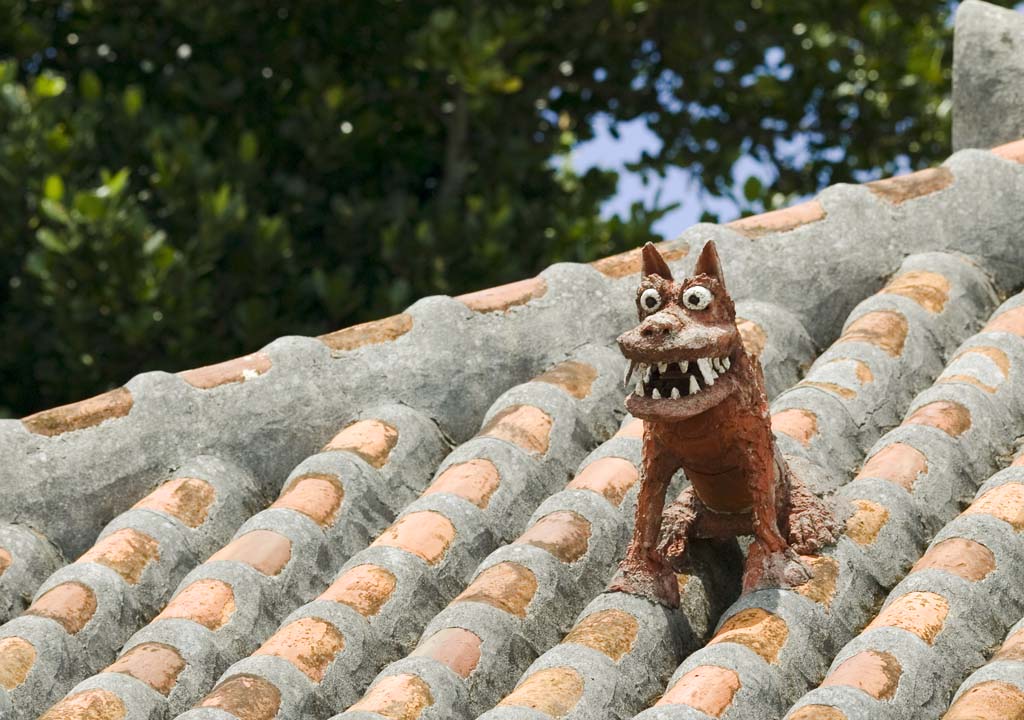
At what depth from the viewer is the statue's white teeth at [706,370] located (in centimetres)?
439

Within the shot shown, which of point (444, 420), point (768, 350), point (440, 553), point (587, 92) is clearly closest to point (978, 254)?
point (768, 350)

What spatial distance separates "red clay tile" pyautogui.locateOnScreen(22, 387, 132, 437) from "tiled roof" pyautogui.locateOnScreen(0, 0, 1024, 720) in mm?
10

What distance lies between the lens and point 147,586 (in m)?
A: 5.09

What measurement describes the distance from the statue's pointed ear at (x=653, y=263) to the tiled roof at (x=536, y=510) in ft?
2.56

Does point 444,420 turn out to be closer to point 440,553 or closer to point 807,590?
point 440,553

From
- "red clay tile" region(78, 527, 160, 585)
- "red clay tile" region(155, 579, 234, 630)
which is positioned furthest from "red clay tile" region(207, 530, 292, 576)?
"red clay tile" region(78, 527, 160, 585)

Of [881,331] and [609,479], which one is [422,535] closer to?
[609,479]

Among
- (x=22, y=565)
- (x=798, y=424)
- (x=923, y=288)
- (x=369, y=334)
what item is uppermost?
(x=369, y=334)

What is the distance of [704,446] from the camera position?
459 cm

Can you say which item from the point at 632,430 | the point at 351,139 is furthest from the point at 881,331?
the point at 351,139

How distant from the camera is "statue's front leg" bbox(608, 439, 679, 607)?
4.59 m

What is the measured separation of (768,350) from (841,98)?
32.0 feet

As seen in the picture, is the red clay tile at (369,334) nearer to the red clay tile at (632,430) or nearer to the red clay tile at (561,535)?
the red clay tile at (632,430)

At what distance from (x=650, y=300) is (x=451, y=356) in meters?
1.59
